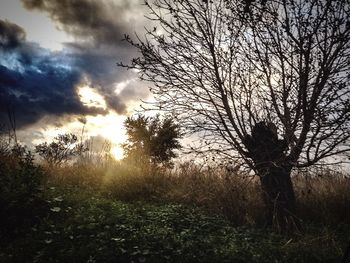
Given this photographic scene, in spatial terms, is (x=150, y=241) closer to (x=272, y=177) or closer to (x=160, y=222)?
(x=160, y=222)

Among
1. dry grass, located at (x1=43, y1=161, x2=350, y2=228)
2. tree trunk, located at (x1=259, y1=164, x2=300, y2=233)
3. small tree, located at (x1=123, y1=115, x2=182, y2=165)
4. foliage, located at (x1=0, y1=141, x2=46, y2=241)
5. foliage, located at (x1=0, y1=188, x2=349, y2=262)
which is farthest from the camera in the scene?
small tree, located at (x1=123, y1=115, x2=182, y2=165)

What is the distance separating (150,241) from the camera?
19.3 feet

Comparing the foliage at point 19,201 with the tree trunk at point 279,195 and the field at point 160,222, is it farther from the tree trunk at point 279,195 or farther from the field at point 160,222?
the tree trunk at point 279,195

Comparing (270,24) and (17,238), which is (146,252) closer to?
(17,238)

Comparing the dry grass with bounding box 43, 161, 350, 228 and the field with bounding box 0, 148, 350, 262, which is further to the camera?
the dry grass with bounding box 43, 161, 350, 228

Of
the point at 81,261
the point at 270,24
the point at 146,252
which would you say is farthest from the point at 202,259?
the point at 270,24

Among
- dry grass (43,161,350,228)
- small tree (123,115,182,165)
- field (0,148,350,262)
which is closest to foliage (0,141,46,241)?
field (0,148,350,262)

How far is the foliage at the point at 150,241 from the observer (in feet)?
17.3

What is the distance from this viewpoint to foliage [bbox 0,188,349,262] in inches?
207

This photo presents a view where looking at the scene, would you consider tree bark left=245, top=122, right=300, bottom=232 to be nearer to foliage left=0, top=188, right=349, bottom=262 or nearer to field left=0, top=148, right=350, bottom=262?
field left=0, top=148, right=350, bottom=262

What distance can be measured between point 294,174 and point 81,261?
5.05 meters

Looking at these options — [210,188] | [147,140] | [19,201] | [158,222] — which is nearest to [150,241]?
[158,222]

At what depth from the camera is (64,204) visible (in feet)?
24.6

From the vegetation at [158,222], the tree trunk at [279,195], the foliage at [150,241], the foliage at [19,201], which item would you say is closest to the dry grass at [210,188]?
the vegetation at [158,222]
